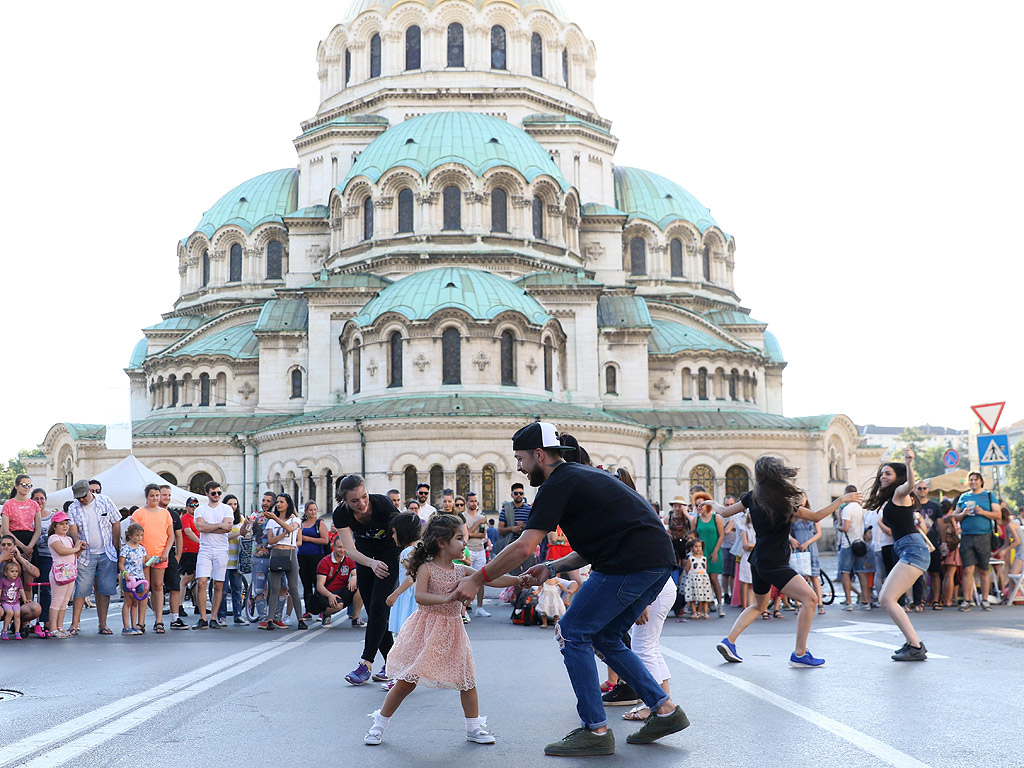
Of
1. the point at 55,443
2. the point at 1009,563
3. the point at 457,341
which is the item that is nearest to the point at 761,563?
the point at 1009,563

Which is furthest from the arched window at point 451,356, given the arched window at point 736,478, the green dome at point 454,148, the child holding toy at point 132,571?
the child holding toy at point 132,571

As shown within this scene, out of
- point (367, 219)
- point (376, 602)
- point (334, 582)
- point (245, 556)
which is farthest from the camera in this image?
point (367, 219)

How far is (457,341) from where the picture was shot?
4003 centimetres

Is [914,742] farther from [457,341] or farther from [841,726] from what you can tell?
[457,341]

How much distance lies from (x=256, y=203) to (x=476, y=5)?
1404 centimetres

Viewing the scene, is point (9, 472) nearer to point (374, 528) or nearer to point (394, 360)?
point (394, 360)

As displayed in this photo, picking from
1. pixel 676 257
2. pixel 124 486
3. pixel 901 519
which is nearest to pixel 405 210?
pixel 676 257

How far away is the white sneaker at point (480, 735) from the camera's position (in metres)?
6.95

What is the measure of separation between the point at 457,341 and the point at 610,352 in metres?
8.59

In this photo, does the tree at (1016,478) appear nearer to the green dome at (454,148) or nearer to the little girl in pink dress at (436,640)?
the green dome at (454,148)

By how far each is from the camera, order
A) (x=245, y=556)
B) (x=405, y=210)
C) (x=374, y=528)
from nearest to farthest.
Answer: (x=374, y=528)
(x=245, y=556)
(x=405, y=210)

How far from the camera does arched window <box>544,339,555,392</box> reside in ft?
137

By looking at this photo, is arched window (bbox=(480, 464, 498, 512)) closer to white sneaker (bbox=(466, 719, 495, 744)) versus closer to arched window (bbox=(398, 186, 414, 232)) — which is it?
arched window (bbox=(398, 186, 414, 232))

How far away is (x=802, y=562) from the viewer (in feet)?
54.6
